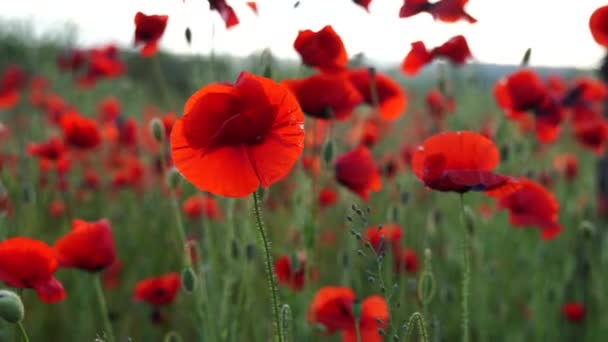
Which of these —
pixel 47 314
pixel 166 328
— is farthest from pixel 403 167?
pixel 47 314

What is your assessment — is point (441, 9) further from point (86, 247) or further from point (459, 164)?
point (86, 247)

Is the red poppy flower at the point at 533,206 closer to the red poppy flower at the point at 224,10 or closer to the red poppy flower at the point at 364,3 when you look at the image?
the red poppy flower at the point at 364,3

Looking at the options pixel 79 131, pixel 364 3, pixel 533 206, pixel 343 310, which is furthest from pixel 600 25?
pixel 79 131

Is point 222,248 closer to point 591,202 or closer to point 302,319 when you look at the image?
point 302,319

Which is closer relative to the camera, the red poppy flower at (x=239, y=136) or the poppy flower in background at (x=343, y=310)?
the red poppy flower at (x=239, y=136)

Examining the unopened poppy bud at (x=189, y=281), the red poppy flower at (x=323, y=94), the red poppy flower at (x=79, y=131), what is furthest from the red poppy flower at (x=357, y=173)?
the red poppy flower at (x=79, y=131)

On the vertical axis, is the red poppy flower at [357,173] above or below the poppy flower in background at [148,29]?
below

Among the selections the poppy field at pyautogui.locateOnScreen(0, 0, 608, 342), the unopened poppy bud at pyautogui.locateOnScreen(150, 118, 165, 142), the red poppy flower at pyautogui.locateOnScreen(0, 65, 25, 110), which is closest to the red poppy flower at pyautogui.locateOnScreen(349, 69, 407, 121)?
the poppy field at pyautogui.locateOnScreen(0, 0, 608, 342)

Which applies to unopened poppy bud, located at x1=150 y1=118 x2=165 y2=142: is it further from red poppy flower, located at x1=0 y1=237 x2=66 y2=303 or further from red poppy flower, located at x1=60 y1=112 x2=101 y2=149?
red poppy flower, located at x1=60 y1=112 x2=101 y2=149

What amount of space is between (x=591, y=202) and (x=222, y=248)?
8.08ft

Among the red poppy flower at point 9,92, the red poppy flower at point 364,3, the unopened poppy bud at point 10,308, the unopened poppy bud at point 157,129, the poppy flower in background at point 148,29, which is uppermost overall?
the red poppy flower at point 364,3

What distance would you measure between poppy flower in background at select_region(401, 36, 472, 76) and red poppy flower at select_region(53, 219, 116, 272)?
Answer: 85 centimetres

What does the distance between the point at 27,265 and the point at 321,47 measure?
735 millimetres

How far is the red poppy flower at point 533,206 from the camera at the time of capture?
1.85 m
